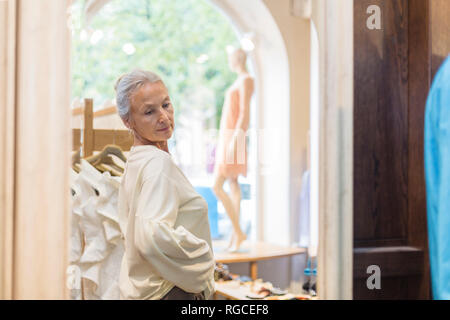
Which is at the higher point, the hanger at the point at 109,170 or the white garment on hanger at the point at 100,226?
the hanger at the point at 109,170

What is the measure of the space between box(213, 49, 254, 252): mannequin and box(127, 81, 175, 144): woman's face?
36.8 inches

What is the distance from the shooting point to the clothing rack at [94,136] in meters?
1.40

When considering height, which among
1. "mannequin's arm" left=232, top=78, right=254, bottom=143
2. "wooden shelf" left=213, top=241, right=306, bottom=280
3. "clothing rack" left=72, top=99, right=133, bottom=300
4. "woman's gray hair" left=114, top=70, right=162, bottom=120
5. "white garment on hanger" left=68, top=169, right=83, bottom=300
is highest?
"mannequin's arm" left=232, top=78, right=254, bottom=143

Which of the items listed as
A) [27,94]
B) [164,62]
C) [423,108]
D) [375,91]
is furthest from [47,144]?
[164,62]

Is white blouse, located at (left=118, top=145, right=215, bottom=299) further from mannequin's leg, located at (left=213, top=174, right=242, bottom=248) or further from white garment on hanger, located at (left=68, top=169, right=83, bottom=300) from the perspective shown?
mannequin's leg, located at (left=213, top=174, right=242, bottom=248)

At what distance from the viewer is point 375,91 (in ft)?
4.83

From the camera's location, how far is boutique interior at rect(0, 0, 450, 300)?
1.16m

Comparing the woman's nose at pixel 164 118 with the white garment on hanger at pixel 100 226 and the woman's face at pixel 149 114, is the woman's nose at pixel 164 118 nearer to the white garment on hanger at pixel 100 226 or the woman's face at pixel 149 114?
the woman's face at pixel 149 114

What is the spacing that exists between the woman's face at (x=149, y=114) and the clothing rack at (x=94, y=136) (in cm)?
4

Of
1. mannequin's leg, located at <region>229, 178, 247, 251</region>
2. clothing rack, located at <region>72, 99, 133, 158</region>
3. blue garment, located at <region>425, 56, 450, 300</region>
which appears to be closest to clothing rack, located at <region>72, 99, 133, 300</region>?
clothing rack, located at <region>72, 99, 133, 158</region>

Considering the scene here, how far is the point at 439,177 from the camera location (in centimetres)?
124

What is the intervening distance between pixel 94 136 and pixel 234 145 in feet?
3.93

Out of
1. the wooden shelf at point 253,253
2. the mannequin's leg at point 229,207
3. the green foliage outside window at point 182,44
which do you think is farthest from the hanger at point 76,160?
the mannequin's leg at point 229,207

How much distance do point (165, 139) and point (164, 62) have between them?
7.13 ft
